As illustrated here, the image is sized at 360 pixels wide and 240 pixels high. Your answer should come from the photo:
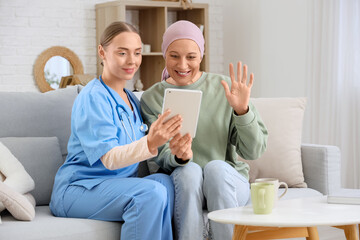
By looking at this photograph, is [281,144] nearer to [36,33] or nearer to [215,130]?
[215,130]

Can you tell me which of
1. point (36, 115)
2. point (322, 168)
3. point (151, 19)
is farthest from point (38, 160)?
point (151, 19)

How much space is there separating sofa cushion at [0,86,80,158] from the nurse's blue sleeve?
1.45 feet

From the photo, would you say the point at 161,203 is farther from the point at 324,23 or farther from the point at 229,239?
the point at 324,23

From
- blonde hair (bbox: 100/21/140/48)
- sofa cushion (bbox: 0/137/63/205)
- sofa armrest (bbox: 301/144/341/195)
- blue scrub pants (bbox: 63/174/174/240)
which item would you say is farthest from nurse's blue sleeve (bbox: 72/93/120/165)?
sofa armrest (bbox: 301/144/341/195)

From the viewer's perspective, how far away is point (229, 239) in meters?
1.98

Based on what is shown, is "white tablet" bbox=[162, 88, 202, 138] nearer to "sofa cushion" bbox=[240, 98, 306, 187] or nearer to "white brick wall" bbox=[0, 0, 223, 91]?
"sofa cushion" bbox=[240, 98, 306, 187]

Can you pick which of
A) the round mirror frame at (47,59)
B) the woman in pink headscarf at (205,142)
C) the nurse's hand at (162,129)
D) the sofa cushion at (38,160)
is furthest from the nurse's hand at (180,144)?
the round mirror frame at (47,59)

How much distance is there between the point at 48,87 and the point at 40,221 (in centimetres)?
317

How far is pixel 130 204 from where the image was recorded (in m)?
1.90

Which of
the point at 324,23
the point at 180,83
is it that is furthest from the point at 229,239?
the point at 324,23

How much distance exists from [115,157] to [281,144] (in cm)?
106

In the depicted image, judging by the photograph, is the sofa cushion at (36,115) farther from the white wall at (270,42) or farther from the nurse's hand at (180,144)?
the white wall at (270,42)

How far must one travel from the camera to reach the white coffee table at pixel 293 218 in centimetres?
154

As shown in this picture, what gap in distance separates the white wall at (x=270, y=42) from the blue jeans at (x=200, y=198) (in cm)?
297
